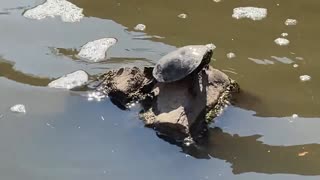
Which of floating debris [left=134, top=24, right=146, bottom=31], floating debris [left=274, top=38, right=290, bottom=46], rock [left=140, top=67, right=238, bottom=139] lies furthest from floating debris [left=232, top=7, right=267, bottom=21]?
rock [left=140, top=67, right=238, bottom=139]

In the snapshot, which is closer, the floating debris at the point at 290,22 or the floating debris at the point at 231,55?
the floating debris at the point at 231,55

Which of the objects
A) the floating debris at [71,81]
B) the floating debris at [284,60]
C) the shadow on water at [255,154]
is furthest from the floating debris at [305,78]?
the floating debris at [71,81]

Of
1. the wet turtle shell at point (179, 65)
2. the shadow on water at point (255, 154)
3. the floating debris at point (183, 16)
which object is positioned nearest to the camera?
the shadow on water at point (255, 154)

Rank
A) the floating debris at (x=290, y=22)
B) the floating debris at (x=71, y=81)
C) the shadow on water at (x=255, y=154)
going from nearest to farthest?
the shadow on water at (x=255, y=154)
the floating debris at (x=71, y=81)
the floating debris at (x=290, y=22)

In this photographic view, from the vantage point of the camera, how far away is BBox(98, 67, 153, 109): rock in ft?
11.9

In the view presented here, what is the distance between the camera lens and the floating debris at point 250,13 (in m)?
4.34

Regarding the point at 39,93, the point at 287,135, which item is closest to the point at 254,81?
the point at 287,135

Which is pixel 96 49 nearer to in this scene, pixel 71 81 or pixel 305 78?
pixel 71 81

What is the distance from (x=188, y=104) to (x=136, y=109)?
11.8 inches

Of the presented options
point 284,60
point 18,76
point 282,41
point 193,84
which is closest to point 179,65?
point 193,84

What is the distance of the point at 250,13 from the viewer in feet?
14.3

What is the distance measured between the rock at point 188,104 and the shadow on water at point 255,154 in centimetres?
8

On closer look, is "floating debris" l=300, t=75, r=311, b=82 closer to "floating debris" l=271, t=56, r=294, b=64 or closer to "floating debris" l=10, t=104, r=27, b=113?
"floating debris" l=271, t=56, r=294, b=64

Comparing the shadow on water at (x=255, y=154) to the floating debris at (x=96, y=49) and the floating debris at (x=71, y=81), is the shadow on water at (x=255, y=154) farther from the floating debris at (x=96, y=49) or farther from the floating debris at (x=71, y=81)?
the floating debris at (x=96, y=49)
